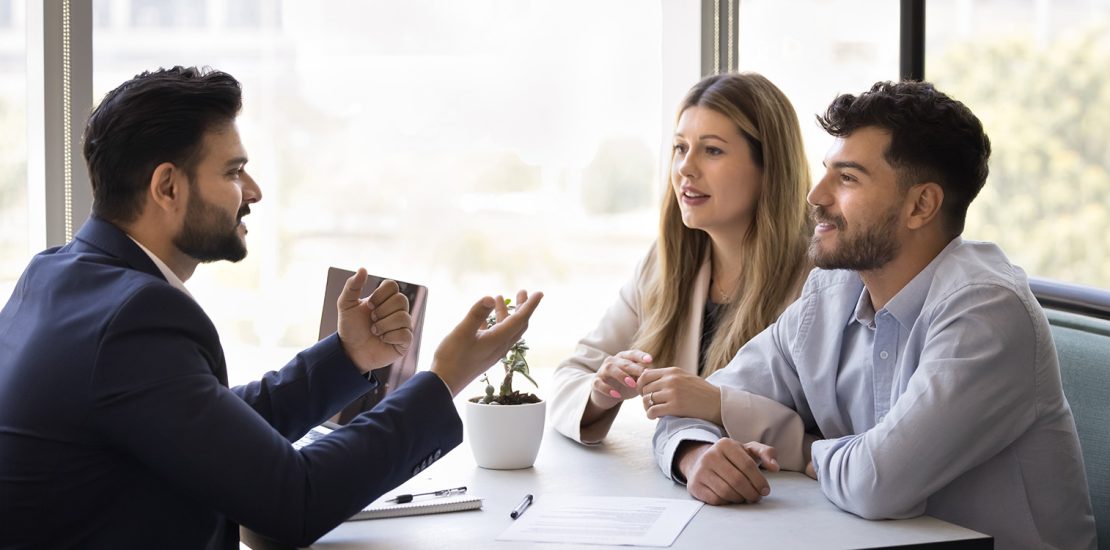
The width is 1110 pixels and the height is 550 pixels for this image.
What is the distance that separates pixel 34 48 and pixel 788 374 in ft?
6.71

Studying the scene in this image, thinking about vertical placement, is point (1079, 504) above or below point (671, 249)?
below

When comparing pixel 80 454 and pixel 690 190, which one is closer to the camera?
pixel 80 454

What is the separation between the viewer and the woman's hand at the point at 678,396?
1875mm

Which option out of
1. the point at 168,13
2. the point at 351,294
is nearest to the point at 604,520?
the point at 351,294

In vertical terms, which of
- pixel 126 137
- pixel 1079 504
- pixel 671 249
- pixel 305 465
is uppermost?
pixel 126 137

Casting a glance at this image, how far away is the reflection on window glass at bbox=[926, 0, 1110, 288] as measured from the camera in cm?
564

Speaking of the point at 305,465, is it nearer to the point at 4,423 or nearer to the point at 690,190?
the point at 4,423

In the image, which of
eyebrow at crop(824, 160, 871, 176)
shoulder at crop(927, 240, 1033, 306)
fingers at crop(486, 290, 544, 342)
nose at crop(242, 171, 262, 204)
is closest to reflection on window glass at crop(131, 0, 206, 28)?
nose at crop(242, 171, 262, 204)

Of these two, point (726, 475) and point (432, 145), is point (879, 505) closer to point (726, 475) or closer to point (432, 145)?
point (726, 475)

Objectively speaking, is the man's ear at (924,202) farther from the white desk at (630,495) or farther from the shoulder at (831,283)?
the white desk at (630,495)

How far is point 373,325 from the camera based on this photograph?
1824mm

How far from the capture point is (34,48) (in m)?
2.81

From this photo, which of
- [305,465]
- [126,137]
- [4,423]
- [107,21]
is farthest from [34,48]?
[305,465]

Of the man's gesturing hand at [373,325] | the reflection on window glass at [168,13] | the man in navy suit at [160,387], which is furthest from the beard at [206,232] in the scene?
the reflection on window glass at [168,13]
